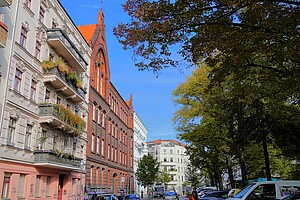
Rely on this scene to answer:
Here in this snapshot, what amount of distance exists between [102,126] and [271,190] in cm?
3053

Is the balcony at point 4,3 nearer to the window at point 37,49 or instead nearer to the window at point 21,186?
the window at point 37,49

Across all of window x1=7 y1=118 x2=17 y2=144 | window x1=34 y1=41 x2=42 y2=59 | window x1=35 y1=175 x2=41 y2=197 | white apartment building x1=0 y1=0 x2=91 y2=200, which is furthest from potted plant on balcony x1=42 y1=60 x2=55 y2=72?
window x1=35 y1=175 x2=41 y2=197

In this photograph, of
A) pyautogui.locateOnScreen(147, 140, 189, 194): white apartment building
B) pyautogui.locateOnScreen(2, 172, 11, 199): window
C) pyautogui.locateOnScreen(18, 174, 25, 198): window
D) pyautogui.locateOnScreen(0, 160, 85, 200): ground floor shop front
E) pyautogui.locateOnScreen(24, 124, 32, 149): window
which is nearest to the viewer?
pyautogui.locateOnScreen(2, 172, 11, 199): window

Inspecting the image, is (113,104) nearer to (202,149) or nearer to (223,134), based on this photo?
(202,149)

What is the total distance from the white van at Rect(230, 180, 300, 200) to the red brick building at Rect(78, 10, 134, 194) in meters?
23.4

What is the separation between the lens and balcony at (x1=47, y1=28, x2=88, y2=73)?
24.4m

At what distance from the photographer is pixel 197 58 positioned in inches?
458

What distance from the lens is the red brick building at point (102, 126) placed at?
35.8 metres

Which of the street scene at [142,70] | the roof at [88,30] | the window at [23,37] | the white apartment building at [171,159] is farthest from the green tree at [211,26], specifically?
the white apartment building at [171,159]

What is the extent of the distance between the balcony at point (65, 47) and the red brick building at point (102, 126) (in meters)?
6.78

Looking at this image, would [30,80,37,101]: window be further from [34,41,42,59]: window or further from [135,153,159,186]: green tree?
[135,153,159,186]: green tree

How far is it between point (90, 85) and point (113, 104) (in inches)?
573

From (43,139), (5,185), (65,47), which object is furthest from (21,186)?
(65,47)

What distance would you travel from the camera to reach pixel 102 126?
40.5 m
